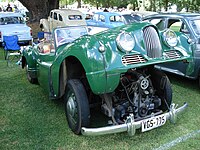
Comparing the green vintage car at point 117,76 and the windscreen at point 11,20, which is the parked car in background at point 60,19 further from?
the green vintage car at point 117,76

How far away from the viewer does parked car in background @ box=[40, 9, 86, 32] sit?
16281mm

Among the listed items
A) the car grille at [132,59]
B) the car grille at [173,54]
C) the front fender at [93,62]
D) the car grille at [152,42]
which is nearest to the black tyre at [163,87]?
the car grille at [173,54]

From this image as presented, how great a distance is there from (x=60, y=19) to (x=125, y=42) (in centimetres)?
1361

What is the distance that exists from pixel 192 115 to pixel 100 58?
2377 millimetres

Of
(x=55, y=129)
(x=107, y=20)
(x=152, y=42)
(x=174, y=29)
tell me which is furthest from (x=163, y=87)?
(x=107, y=20)

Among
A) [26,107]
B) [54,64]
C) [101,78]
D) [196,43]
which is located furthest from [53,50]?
[196,43]

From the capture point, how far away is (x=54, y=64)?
4.32 m

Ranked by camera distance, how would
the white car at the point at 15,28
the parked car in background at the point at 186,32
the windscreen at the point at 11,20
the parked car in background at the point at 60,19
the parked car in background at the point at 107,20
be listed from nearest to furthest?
the parked car in background at the point at 186,32
the white car at the point at 15,28
the windscreen at the point at 11,20
the parked car in background at the point at 60,19
the parked car in background at the point at 107,20

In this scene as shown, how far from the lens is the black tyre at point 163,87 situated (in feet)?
14.6

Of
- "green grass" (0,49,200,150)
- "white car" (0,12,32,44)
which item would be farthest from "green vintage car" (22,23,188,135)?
"white car" (0,12,32,44)

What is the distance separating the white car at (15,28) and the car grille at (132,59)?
9.56 m

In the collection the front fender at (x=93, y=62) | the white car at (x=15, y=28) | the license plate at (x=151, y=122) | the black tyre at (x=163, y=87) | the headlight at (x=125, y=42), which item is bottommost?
the license plate at (x=151, y=122)

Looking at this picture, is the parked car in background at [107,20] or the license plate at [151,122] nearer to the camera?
the license plate at [151,122]

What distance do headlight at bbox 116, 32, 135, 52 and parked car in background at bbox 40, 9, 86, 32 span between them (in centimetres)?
1313
